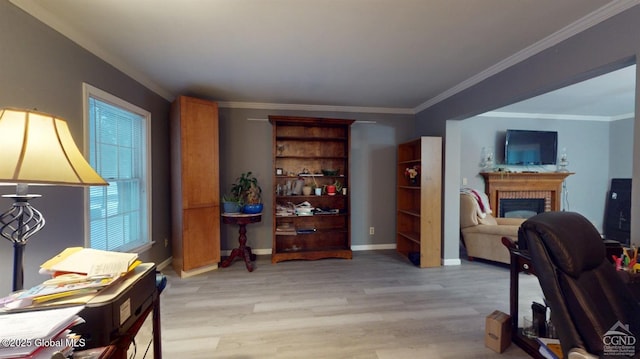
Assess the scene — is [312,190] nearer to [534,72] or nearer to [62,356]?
[534,72]

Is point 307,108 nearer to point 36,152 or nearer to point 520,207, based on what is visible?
point 36,152

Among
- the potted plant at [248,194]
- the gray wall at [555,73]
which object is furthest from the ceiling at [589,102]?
the potted plant at [248,194]

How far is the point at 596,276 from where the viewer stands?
109 centimetres

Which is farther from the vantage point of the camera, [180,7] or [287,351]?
[287,351]

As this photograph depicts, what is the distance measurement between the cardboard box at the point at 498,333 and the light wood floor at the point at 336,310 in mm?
48

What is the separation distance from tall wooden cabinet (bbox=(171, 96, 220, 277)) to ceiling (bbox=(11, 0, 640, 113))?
1.28ft

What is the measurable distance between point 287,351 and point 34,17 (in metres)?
2.82

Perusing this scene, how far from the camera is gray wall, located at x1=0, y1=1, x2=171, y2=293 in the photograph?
58.3 inches

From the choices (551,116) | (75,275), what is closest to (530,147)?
(551,116)

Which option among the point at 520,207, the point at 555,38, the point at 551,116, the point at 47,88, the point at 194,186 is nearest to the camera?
the point at 47,88

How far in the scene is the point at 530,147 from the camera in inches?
177

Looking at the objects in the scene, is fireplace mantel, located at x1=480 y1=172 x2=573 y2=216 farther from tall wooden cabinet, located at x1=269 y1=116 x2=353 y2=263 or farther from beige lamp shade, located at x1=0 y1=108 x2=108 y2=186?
beige lamp shade, located at x1=0 y1=108 x2=108 y2=186

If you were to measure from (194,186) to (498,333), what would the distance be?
10.8ft

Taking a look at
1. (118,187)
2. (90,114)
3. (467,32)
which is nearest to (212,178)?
(118,187)
